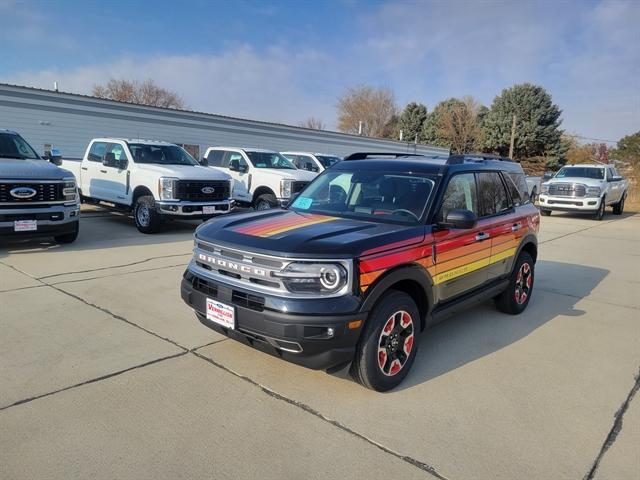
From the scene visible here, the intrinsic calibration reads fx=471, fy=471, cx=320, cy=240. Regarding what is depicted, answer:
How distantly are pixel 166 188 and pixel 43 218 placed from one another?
2.52 metres

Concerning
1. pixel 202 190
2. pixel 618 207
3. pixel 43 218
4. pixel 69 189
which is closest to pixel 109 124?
pixel 202 190

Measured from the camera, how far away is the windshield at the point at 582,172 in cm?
1742

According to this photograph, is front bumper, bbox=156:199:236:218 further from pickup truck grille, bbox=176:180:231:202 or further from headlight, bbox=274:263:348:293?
headlight, bbox=274:263:348:293

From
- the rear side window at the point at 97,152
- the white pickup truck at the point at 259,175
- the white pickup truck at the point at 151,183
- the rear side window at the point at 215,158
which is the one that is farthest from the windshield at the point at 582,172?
the rear side window at the point at 97,152

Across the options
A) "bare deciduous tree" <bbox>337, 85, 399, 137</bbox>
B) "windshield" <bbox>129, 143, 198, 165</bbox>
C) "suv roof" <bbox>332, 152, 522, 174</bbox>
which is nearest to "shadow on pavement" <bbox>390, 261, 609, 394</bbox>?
"suv roof" <bbox>332, 152, 522, 174</bbox>

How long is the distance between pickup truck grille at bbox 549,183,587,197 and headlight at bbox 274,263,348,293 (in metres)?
16.3

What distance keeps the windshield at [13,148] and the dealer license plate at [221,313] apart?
673 centimetres

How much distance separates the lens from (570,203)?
54.6 ft

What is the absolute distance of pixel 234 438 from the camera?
9.38 ft

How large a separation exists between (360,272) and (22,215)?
21.1 feet

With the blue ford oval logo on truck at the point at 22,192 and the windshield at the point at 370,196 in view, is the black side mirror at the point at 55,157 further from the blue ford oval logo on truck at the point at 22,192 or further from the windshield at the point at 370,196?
the windshield at the point at 370,196

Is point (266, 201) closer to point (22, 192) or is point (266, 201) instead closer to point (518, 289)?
point (22, 192)

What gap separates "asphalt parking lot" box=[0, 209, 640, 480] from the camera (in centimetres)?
268

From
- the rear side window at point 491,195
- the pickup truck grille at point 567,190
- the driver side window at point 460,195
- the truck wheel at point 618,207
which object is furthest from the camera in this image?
the truck wheel at point 618,207
